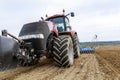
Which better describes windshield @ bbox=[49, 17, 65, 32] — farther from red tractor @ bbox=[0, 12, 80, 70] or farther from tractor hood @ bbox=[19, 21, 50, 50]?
tractor hood @ bbox=[19, 21, 50, 50]

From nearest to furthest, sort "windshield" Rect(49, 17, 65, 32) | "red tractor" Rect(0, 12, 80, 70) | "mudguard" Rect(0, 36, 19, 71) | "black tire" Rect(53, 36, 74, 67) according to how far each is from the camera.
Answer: "mudguard" Rect(0, 36, 19, 71), "red tractor" Rect(0, 12, 80, 70), "black tire" Rect(53, 36, 74, 67), "windshield" Rect(49, 17, 65, 32)

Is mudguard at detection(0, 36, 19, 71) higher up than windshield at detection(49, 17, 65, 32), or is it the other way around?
windshield at detection(49, 17, 65, 32)

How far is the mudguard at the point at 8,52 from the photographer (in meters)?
7.81

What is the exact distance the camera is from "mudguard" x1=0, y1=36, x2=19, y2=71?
25.6 feet

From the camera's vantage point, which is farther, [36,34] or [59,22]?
[59,22]

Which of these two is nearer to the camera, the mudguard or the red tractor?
the mudguard

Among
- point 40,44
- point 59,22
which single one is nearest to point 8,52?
point 40,44

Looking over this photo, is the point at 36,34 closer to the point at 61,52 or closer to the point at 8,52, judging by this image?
the point at 61,52

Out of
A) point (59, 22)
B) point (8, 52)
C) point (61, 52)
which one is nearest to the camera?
point (8, 52)

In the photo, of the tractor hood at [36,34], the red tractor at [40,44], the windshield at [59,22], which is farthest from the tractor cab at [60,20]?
the tractor hood at [36,34]

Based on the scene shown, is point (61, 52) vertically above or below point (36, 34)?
below

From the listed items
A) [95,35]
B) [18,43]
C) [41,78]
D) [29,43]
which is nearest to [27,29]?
[29,43]

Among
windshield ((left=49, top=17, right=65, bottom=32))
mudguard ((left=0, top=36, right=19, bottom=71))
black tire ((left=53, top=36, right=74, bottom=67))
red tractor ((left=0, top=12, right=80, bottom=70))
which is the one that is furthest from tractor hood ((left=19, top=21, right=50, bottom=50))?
windshield ((left=49, top=17, right=65, bottom=32))

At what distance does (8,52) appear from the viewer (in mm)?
8156
